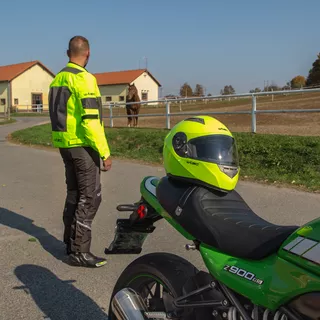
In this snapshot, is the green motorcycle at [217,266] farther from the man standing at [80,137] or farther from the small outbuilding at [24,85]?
the small outbuilding at [24,85]

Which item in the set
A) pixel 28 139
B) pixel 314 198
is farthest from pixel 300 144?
pixel 28 139

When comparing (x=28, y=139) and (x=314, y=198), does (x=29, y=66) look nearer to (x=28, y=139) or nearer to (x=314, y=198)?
(x=28, y=139)

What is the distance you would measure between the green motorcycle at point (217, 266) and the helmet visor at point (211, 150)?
0.58 feet

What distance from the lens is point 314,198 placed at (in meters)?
6.70

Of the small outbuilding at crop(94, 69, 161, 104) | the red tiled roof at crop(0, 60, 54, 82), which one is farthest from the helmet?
the small outbuilding at crop(94, 69, 161, 104)

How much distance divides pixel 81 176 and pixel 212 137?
2.17 m

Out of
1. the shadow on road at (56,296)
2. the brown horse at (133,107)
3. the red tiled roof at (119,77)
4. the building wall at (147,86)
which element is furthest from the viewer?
the building wall at (147,86)

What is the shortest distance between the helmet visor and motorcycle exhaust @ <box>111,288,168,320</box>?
904mm

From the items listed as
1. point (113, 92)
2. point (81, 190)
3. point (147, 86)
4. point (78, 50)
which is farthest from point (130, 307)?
point (147, 86)

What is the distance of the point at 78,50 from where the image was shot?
4355mm

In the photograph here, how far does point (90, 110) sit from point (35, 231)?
6.91 feet

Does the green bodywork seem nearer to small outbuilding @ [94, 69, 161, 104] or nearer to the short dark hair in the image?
the short dark hair

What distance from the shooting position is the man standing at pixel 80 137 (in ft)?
13.8

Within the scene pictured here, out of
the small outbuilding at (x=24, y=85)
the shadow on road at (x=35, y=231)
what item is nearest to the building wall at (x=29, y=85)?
the small outbuilding at (x=24, y=85)
